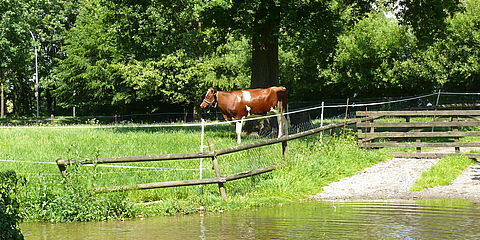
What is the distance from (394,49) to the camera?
4678 centimetres

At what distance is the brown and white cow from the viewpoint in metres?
25.0

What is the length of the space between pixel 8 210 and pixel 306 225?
5.30 m

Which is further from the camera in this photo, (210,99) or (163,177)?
(210,99)

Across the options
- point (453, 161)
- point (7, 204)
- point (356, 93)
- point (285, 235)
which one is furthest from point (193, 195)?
point (356, 93)

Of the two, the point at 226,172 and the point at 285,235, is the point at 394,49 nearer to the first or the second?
the point at 226,172

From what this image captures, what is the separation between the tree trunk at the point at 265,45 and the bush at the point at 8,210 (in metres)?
17.7

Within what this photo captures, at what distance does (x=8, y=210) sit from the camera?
809 centimetres

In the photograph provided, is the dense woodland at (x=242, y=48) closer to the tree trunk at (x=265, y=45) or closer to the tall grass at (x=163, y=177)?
the tree trunk at (x=265, y=45)

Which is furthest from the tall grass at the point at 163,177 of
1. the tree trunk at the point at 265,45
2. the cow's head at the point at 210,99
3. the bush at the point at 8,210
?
the tree trunk at the point at 265,45

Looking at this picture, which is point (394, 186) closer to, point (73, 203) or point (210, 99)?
point (73, 203)

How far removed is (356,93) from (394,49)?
6342mm

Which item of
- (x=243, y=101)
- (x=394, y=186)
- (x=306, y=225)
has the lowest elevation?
(x=306, y=225)

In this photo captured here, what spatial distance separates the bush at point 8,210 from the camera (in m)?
7.44

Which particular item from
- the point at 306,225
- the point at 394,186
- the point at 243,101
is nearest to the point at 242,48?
the point at 243,101
